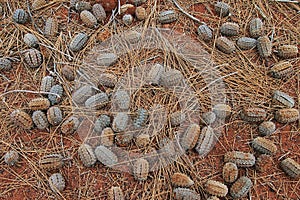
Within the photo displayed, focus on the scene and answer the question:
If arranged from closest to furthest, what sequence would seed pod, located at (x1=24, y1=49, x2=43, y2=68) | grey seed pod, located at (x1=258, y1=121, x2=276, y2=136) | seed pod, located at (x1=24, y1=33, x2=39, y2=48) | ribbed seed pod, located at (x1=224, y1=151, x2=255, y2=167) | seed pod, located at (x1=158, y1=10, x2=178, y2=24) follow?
ribbed seed pod, located at (x1=224, y1=151, x2=255, y2=167) < grey seed pod, located at (x1=258, y1=121, x2=276, y2=136) < seed pod, located at (x1=24, y1=49, x2=43, y2=68) < seed pod, located at (x1=24, y1=33, x2=39, y2=48) < seed pod, located at (x1=158, y1=10, x2=178, y2=24)

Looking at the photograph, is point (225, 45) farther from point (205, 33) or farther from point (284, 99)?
point (284, 99)

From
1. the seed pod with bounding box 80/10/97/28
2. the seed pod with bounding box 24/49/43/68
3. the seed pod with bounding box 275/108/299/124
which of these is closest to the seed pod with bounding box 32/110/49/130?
the seed pod with bounding box 24/49/43/68

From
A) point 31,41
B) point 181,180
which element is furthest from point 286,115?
point 31,41

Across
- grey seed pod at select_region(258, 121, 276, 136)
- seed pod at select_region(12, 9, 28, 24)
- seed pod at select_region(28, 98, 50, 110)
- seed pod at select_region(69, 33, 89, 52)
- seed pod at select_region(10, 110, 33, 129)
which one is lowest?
grey seed pod at select_region(258, 121, 276, 136)

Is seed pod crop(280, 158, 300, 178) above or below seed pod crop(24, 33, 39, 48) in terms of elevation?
below

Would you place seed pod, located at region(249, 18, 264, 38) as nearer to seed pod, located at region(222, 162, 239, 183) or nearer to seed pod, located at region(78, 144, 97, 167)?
seed pod, located at region(222, 162, 239, 183)

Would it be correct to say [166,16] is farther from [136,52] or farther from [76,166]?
[76,166]

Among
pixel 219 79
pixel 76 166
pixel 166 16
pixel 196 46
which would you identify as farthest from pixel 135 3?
pixel 76 166
